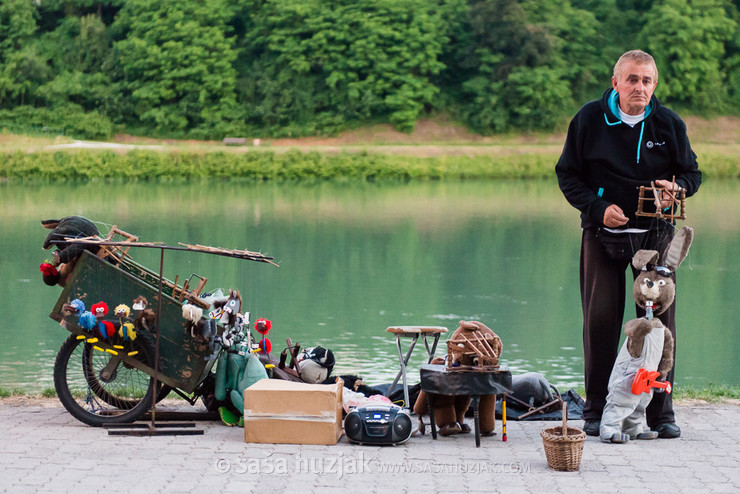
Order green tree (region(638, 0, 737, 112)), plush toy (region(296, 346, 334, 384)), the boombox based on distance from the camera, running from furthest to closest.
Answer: green tree (region(638, 0, 737, 112)) → plush toy (region(296, 346, 334, 384)) → the boombox

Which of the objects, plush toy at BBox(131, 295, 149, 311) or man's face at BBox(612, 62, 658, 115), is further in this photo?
plush toy at BBox(131, 295, 149, 311)

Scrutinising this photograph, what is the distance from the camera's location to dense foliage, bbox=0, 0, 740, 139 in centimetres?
4725

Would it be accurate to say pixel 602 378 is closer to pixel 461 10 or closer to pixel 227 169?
pixel 227 169

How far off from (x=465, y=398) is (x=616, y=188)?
Result: 1.37m

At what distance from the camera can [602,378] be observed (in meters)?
5.91

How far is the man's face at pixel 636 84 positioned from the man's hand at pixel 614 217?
55 cm

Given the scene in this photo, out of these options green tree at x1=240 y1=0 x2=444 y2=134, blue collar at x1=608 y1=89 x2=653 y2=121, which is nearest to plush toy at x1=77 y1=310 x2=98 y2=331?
blue collar at x1=608 y1=89 x2=653 y2=121

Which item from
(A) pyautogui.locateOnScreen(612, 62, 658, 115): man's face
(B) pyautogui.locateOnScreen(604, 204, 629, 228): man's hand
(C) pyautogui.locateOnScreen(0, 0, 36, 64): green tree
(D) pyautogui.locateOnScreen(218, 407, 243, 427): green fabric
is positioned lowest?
(D) pyautogui.locateOnScreen(218, 407, 243, 427): green fabric

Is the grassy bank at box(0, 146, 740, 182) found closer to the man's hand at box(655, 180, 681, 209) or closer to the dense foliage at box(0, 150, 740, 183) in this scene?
the dense foliage at box(0, 150, 740, 183)

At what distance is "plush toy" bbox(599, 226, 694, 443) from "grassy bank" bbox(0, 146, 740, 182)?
29.8 meters

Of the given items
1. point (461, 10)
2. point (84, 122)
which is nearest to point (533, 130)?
point (461, 10)

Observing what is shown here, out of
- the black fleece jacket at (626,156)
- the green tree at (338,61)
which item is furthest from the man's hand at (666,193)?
the green tree at (338,61)

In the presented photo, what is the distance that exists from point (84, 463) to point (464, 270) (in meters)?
11.3

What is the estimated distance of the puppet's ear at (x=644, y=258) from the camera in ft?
18.7
